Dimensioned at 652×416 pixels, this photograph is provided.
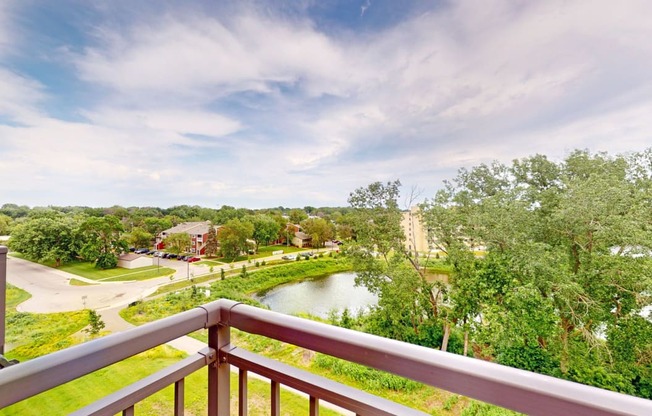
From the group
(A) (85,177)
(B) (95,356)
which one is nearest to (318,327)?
(B) (95,356)

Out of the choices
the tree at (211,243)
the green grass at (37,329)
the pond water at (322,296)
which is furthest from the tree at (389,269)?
the green grass at (37,329)

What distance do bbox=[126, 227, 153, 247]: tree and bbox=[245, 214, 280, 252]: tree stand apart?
1.15m

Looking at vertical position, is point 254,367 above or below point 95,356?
below

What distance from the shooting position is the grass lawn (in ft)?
7.46

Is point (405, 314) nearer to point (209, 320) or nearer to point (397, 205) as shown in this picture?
point (397, 205)

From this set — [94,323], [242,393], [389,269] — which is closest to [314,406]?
[242,393]

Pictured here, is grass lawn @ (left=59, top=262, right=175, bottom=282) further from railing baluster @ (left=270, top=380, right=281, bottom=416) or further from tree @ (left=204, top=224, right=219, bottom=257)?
railing baluster @ (left=270, top=380, right=281, bottom=416)

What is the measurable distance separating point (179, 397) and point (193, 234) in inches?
103

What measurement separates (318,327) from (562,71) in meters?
3.39

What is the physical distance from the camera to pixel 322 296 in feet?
13.8

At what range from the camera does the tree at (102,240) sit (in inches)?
89.7

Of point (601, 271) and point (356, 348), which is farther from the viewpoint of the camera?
point (601, 271)

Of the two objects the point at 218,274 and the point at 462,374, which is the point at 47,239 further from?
the point at 462,374

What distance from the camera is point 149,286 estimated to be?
2590 mm
